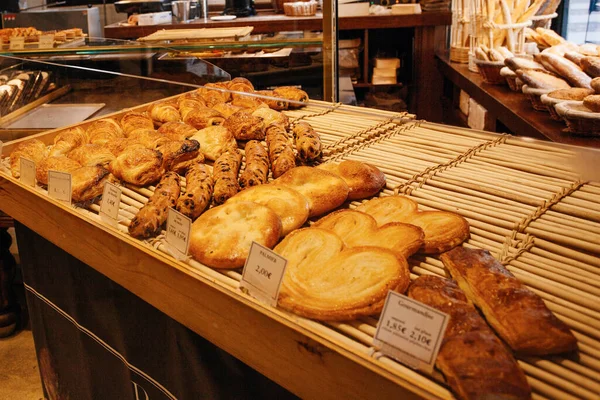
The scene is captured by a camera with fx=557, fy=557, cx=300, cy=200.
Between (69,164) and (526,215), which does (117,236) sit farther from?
(526,215)

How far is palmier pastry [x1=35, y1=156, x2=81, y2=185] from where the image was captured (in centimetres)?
172

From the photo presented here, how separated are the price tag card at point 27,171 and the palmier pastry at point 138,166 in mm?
269

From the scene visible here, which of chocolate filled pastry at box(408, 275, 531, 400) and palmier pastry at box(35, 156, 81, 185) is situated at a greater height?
palmier pastry at box(35, 156, 81, 185)

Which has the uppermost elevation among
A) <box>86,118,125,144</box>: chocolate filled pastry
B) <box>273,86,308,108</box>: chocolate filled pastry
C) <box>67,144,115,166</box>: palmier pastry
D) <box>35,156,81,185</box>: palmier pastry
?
<box>273,86,308,108</box>: chocolate filled pastry

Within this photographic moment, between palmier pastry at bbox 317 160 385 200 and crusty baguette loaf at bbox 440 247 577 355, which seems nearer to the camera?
crusty baguette loaf at bbox 440 247 577 355

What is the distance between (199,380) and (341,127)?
1.03m

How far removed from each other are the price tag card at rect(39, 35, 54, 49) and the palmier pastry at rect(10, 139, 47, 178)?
0.86 meters

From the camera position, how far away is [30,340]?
3.06 meters

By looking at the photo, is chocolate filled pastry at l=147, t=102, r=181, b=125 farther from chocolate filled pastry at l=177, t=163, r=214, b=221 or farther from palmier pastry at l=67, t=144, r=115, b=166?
chocolate filled pastry at l=177, t=163, r=214, b=221

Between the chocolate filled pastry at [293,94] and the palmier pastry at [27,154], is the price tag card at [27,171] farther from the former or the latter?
the chocolate filled pastry at [293,94]

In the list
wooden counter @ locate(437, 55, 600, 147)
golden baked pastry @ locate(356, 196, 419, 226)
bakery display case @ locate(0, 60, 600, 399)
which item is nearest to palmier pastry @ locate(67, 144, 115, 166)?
bakery display case @ locate(0, 60, 600, 399)

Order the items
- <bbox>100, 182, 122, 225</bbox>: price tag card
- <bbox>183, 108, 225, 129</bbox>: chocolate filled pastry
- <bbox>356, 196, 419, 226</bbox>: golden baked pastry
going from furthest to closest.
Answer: <bbox>183, 108, 225, 129</bbox>: chocolate filled pastry, <bbox>100, 182, 122, 225</bbox>: price tag card, <bbox>356, 196, 419, 226</bbox>: golden baked pastry

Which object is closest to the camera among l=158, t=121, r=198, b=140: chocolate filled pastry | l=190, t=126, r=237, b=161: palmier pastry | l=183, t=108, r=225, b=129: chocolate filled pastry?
l=190, t=126, r=237, b=161: palmier pastry

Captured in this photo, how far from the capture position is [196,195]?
1437 mm
